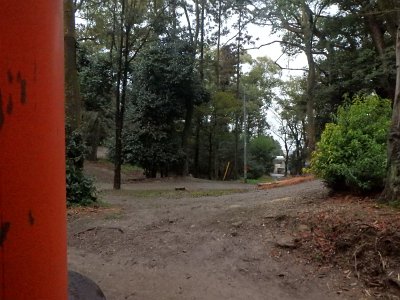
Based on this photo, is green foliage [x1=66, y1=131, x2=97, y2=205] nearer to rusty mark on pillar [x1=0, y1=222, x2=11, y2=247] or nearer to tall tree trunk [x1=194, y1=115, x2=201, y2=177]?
rusty mark on pillar [x1=0, y1=222, x2=11, y2=247]

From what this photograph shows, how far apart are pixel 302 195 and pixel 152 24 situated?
558 inches

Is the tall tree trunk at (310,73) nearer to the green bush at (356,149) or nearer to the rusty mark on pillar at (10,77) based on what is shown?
the green bush at (356,149)

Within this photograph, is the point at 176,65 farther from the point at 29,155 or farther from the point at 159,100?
the point at 29,155

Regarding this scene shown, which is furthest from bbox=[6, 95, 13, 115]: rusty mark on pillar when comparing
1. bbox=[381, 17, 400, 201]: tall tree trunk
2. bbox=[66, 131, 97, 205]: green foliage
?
bbox=[66, 131, 97, 205]: green foliage

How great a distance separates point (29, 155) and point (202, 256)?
573cm

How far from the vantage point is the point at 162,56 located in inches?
985

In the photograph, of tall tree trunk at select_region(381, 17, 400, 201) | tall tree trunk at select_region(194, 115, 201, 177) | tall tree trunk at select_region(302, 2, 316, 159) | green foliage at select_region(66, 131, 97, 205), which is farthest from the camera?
tall tree trunk at select_region(194, 115, 201, 177)

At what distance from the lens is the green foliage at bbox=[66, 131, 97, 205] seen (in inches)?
427

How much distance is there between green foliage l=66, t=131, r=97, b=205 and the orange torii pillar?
33.2 feet

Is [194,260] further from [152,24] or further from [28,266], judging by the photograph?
[152,24]

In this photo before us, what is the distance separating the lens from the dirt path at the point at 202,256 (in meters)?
5.42

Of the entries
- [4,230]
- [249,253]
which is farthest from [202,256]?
[4,230]

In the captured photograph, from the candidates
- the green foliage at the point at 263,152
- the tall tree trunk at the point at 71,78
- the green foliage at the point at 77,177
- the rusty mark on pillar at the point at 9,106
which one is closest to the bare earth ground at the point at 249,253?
the green foliage at the point at 77,177

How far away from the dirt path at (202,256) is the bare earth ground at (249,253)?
13 mm
